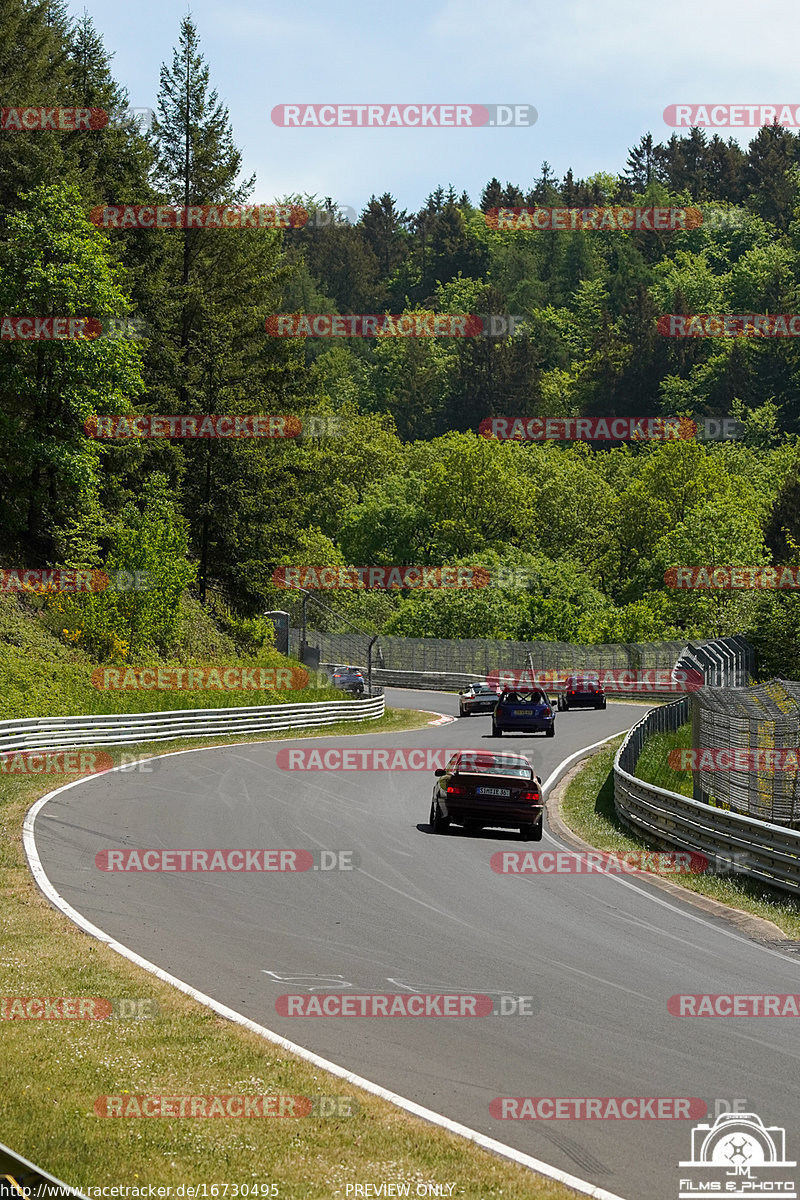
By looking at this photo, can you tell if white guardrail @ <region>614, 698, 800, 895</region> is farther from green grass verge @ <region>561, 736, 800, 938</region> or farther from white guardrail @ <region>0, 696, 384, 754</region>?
white guardrail @ <region>0, 696, 384, 754</region>

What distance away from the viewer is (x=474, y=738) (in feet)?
128

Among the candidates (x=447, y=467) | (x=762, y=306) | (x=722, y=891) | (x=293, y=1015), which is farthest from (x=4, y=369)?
(x=762, y=306)

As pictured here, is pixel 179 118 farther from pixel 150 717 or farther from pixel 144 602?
pixel 150 717

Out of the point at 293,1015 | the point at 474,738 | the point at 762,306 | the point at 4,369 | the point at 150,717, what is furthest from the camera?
the point at 762,306

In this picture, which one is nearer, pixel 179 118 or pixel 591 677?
pixel 591 677

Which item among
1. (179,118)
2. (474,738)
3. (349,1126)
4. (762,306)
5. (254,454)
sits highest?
(762,306)

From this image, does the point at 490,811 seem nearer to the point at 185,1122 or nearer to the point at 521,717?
the point at 185,1122

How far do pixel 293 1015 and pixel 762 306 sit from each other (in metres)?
165

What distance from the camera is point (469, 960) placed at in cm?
1102

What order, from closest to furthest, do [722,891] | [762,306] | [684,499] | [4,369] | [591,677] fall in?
[722,891]
[4,369]
[591,677]
[684,499]
[762,306]

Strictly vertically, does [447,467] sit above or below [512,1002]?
above
